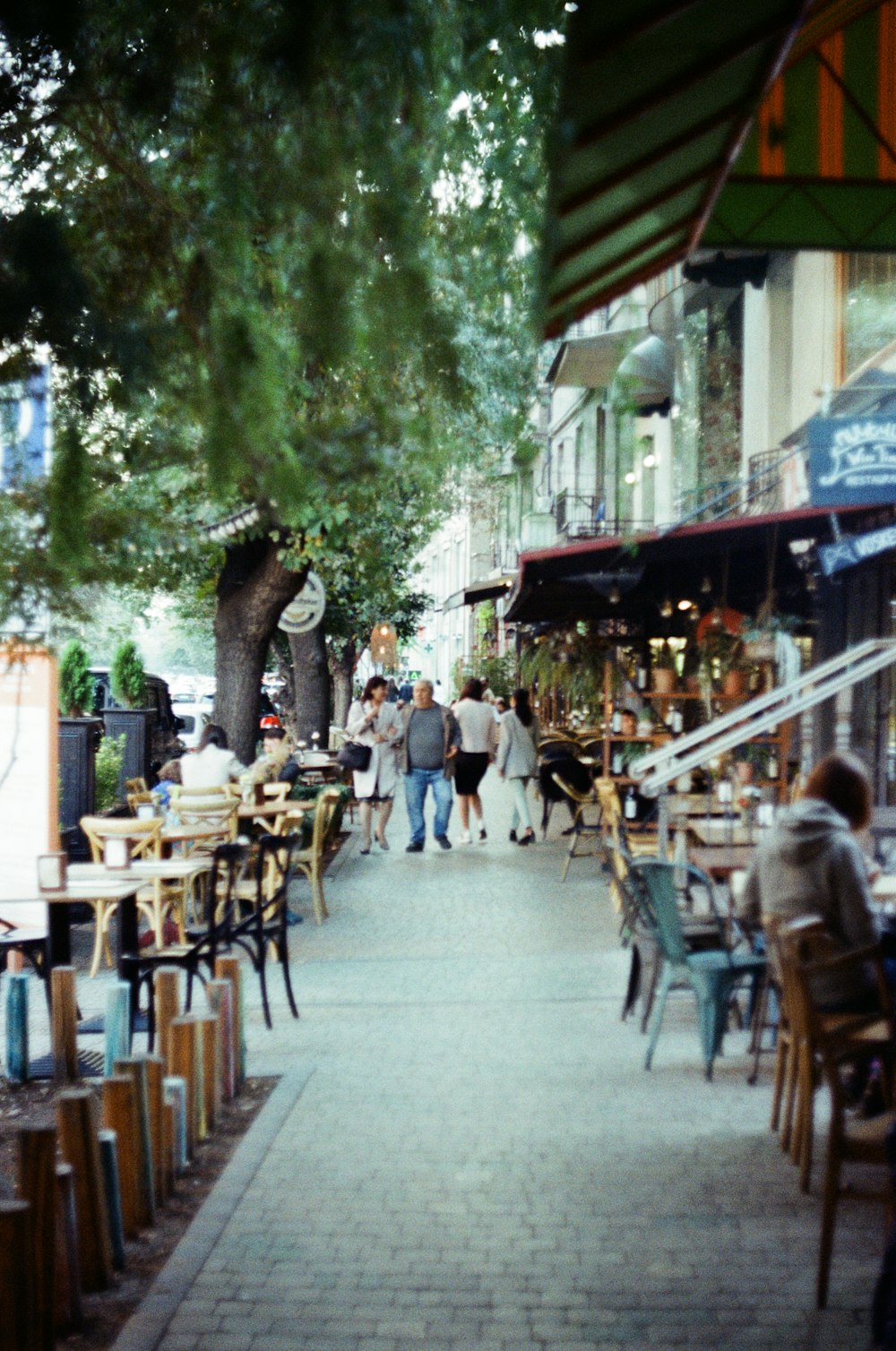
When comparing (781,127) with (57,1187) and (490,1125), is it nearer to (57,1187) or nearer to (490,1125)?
(57,1187)

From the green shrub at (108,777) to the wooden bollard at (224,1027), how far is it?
330 inches

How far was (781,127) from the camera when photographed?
4012 millimetres

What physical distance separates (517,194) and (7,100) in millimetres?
1903

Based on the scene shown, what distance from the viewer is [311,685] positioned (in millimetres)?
26141

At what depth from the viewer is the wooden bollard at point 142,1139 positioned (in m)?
5.28

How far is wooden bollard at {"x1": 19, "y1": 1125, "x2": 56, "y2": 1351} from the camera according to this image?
4254 millimetres

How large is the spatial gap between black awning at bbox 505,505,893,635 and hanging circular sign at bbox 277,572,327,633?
2.46m

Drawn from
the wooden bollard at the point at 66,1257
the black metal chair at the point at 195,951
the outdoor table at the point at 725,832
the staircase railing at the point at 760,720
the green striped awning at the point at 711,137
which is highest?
the green striped awning at the point at 711,137

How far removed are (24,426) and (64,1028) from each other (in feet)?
10.2

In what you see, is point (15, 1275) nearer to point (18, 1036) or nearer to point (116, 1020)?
point (116, 1020)

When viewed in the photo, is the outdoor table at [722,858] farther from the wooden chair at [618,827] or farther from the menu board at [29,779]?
the menu board at [29,779]

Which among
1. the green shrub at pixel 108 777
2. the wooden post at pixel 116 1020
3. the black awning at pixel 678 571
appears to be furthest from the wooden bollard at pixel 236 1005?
the green shrub at pixel 108 777

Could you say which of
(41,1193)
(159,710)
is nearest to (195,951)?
(41,1193)

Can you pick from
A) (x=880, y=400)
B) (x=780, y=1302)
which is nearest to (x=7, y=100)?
(x=780, y=1302)
